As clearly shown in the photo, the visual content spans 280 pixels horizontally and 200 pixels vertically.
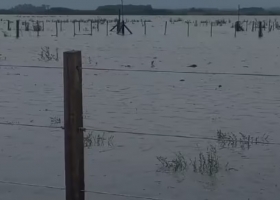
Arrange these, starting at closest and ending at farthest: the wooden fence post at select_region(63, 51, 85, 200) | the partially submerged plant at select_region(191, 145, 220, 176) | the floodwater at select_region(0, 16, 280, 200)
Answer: the wooden fence post at select_region(63, 51, 85, 200)
the floodwater at select_region(0, 16, 280, 200)
the partially submerged plant at select_region(191, 145, 220, 176)

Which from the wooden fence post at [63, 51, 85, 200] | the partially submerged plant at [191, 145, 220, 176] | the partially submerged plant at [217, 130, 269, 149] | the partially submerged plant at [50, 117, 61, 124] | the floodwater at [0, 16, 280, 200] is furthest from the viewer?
the partially submerged plant at [50, 117, 61, 124]

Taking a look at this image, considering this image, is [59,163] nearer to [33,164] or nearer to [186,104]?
[33,164]

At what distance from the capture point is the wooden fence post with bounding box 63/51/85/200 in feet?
16.8

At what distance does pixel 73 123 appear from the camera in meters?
5.19

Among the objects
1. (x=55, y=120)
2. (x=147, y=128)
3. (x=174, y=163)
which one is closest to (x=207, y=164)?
(x=174, y=163)

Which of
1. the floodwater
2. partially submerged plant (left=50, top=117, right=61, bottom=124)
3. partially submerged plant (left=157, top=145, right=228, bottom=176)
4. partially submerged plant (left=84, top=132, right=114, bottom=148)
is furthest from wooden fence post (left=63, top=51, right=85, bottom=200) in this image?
partially submerged plant (left=50, top=117, right=61, bottom=124)

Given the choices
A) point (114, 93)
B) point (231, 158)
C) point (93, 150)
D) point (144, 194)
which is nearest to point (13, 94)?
point (114, 93)

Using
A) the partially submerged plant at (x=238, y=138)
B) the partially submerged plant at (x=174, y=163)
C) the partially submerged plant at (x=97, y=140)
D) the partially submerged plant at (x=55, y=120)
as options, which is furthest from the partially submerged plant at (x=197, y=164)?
the partially submerged plant at (x=55, y=120)

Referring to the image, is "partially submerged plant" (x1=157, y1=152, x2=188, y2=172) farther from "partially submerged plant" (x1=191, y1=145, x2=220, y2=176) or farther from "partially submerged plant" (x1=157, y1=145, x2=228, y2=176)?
"partially submerged plant" (x1=191, y1=145, x2=220, y2=176)

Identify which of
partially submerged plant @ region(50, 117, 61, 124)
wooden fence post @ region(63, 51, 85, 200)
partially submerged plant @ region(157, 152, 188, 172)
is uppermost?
wooden fence post @ region(63, 51, 85, 200)

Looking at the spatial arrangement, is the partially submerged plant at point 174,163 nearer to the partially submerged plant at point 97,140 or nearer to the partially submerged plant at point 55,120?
the partially submerged plant at point 97,140

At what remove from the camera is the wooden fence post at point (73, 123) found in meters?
5.11

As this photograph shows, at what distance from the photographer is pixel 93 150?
10828mm

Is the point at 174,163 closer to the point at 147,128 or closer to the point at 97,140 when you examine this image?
the point at 97,140
